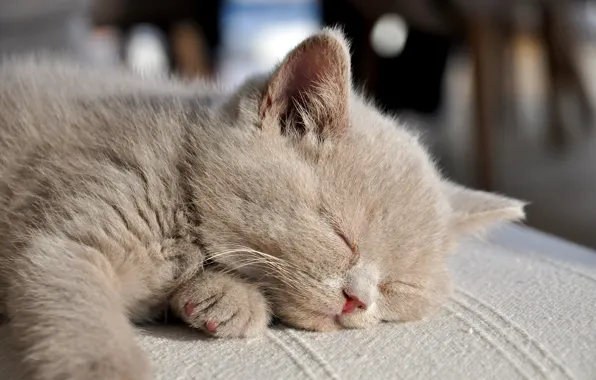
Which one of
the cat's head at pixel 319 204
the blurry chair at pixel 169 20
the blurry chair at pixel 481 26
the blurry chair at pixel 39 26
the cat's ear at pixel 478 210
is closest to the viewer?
the cat's head at pixel 319 204

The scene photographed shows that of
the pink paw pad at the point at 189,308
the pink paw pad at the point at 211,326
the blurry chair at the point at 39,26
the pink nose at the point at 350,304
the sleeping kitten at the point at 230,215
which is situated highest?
the blurry chair at the point at 39,26

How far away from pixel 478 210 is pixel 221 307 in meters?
0.46

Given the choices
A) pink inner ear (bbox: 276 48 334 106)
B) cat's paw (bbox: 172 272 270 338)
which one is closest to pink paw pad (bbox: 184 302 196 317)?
cat's paw (bbox: 172 272 270 338)

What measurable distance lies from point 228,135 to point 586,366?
54 cm

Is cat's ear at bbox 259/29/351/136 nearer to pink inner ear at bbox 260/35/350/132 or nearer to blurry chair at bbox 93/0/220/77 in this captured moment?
pink inner ear at bbox 260/35/350/132

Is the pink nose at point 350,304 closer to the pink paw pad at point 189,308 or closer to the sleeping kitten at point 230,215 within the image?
the sleeping kitten at point 230,215

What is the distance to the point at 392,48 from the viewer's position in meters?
3.38

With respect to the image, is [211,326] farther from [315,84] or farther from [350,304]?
[315,84]

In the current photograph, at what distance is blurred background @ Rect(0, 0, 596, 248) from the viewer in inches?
97.3

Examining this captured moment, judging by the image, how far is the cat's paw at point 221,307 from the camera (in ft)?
2.70

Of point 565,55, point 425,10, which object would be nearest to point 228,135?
point 425,10

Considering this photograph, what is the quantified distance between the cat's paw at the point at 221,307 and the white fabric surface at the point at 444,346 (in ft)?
0.05

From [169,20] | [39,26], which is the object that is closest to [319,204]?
[39,26]

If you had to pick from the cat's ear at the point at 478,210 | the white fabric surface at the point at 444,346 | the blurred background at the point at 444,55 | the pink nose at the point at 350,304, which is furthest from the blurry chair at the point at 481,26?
the pink nose at the point at 350,304
